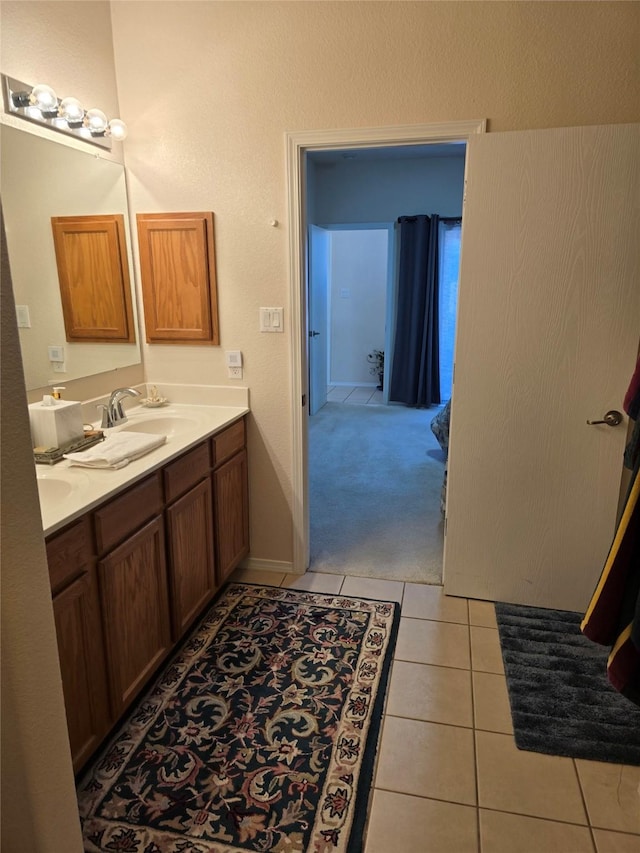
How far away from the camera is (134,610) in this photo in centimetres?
185

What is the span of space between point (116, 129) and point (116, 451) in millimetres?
1457

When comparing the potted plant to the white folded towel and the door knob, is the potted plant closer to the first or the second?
the door knob

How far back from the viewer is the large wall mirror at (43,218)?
1.98 metres

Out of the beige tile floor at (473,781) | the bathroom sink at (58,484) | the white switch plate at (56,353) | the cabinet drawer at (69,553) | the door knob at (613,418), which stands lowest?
the beige tile floor at (473,781)

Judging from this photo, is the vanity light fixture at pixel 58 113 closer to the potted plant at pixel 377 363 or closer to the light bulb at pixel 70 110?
the light bulb at pixel 70 110

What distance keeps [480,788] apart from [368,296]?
6.65 metres

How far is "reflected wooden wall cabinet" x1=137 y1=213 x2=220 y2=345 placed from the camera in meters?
2.59

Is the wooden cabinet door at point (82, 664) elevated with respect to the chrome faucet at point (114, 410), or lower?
lower

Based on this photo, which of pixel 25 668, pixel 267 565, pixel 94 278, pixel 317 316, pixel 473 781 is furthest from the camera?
pixel 317 316

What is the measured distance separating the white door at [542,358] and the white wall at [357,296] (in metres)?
5.30

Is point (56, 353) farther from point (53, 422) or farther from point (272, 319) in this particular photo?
point (272, 319)

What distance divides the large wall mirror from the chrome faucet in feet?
0.52

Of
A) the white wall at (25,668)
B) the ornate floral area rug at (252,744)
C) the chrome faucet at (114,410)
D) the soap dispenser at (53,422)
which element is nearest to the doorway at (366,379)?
the ornate floral area rug at (252,744)

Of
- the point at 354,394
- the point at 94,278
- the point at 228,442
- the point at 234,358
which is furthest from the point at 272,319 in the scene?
the point at 354,394
